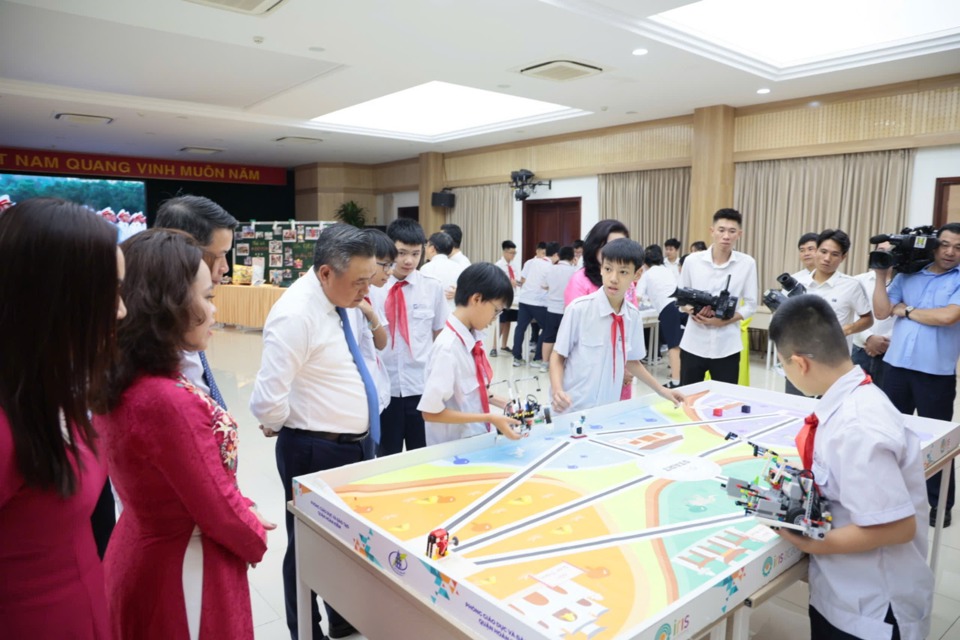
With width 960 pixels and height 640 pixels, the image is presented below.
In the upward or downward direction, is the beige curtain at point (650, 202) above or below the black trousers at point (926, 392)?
above

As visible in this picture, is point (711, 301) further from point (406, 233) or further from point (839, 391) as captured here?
point (839, 391)

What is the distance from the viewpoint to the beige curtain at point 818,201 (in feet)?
21.9

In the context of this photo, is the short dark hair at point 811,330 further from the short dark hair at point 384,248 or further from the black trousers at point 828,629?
the short dark hair at point 384,248

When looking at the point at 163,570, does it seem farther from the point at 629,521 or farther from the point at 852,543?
the point at 852,543

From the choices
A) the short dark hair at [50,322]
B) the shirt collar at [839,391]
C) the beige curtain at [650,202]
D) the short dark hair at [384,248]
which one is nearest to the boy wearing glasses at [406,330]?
the short dark hair at [384,248]

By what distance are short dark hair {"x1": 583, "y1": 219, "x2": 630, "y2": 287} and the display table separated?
673cm

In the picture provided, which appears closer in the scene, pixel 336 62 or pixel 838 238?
pixel 838 238

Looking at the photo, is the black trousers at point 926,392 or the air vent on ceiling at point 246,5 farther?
the air vent on ceiling at point 246,5

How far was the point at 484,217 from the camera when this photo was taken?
1116cm

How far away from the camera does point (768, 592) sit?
133 centimetres

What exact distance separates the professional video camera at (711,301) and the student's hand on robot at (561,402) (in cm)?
112

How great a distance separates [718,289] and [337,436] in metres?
2.46

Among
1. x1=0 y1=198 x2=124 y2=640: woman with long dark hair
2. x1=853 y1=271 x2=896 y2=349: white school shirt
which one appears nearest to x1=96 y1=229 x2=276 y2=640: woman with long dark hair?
x1=0 y1=198 x2=124 y2=640: woman with long dark hair

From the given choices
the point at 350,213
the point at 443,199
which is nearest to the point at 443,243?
the point at 443,199
